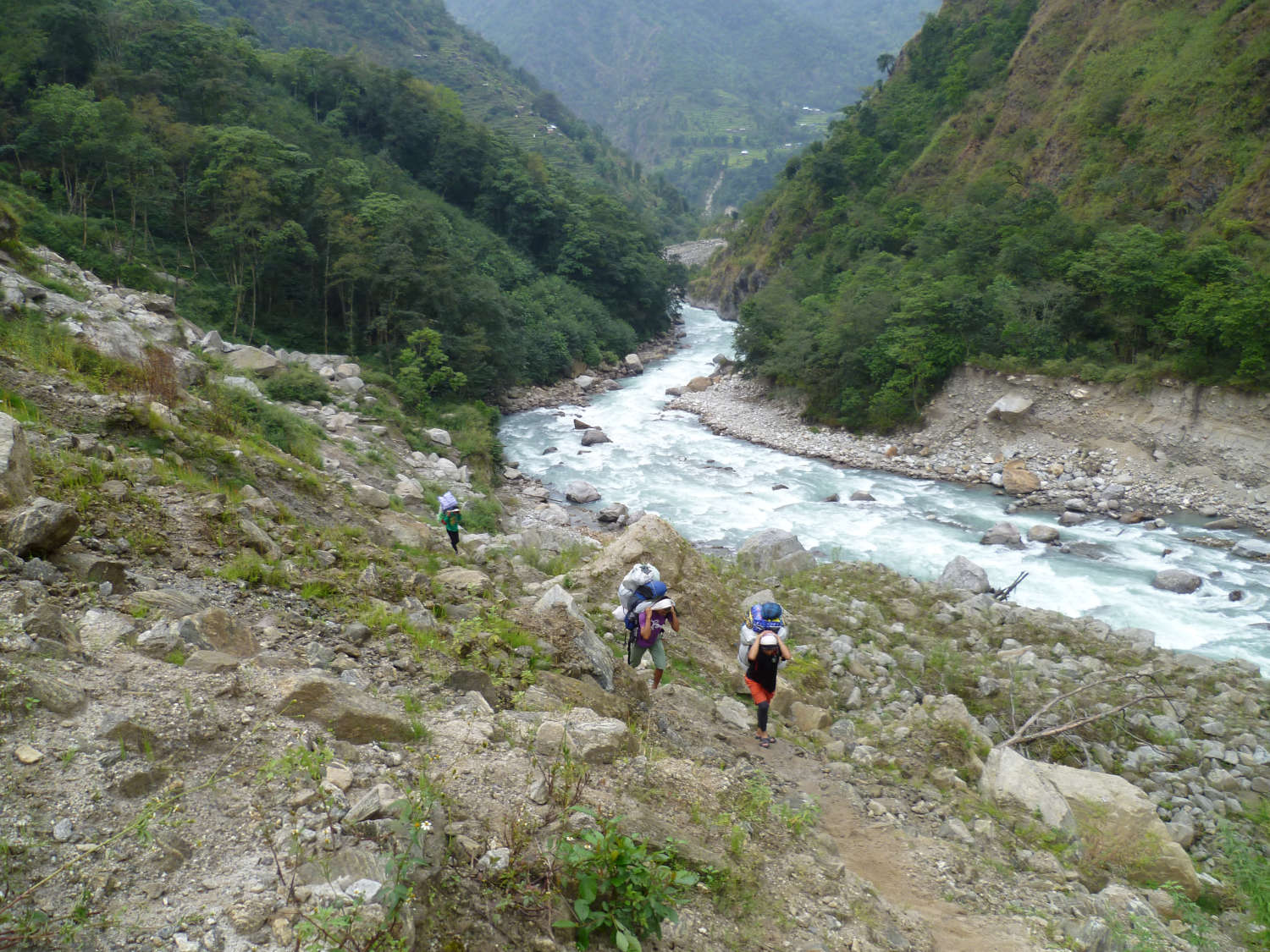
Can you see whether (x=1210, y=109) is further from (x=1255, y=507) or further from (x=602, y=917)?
(x=602, y=917)

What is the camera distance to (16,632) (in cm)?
312

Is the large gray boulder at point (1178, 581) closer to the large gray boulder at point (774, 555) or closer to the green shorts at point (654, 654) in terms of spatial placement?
the large gray boulder at point (774, 555)

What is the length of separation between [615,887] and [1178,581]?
14.8 metres

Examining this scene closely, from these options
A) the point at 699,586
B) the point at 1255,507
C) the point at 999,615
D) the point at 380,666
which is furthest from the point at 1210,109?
the point at 380,666

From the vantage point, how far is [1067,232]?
2352 centimetres

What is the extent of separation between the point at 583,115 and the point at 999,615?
21667 centimetres

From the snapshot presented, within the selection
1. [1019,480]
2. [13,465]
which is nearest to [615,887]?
[13,465]

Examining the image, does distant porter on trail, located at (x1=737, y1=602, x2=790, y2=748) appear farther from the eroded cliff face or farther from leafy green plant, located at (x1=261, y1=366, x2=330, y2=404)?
the eroded cliff face

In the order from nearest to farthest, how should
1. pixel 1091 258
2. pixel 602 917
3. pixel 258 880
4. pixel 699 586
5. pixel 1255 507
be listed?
pixel 258 880 → pixel 602 917 → pixel 699 586 → pixel 1255 507 → pixel 1091 258

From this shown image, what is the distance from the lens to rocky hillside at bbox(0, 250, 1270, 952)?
8.35 ft

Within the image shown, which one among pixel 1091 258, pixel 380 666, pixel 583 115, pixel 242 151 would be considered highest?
pixel 583 115

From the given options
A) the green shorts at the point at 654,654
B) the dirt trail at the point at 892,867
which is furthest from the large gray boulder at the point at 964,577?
the green shorts at the point at 654,654

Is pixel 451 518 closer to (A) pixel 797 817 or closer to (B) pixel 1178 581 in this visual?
(A) pixel 797 817

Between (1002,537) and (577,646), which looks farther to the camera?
(1002,537)
